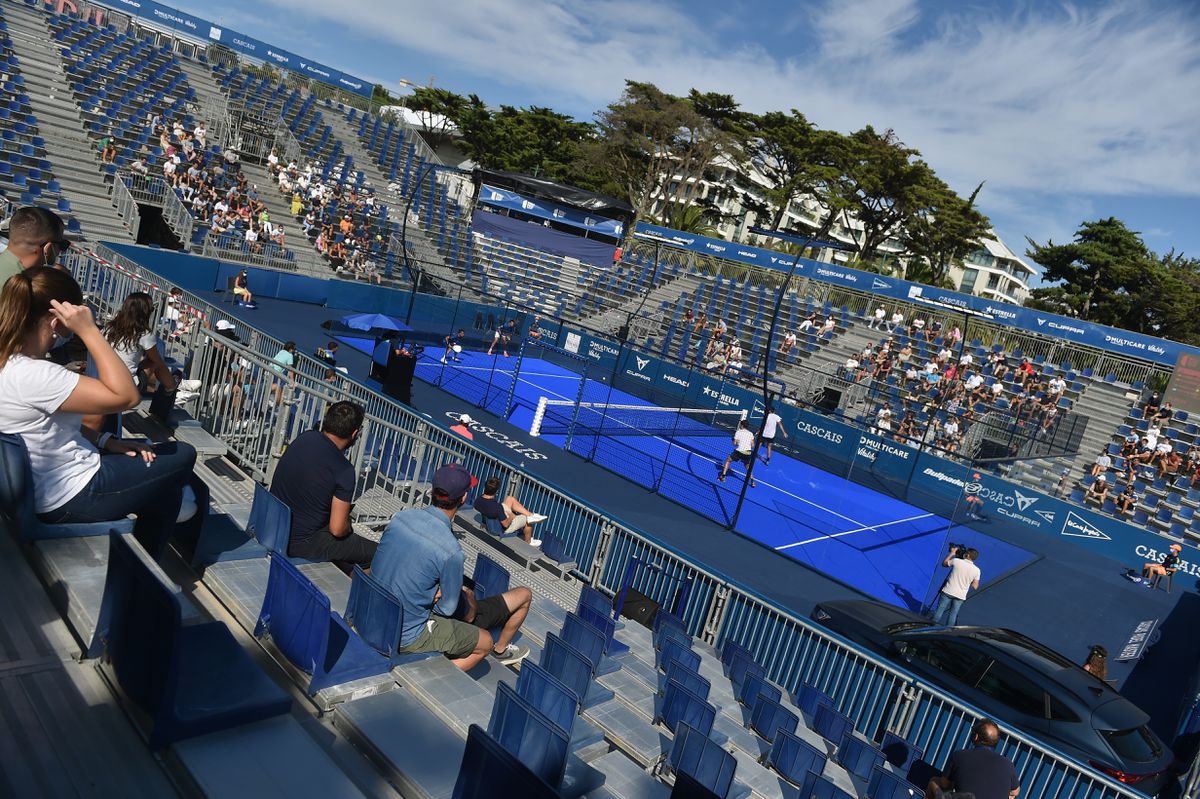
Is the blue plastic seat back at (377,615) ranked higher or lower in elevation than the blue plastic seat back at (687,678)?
higher

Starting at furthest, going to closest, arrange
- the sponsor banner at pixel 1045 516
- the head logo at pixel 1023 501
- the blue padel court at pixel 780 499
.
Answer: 1. the head logo at pixel 1023 501
2. the sponsor banner at pixel 1045 516
3. the blue padel court at pixel 780 499

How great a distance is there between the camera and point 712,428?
2777 cm

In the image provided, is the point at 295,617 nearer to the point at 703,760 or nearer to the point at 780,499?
the point at 703,760

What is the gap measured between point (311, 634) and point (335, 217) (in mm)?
37218

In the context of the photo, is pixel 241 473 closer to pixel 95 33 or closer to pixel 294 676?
pixel 294 676

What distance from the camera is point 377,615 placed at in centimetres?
474

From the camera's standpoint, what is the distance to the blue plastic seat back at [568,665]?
18.7ft

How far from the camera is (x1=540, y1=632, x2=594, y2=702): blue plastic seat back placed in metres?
5.70

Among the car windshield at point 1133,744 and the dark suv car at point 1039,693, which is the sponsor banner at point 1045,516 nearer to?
the dark suv car at point 1039,693

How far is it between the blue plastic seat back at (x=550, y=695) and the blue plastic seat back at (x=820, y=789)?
80.9 inches

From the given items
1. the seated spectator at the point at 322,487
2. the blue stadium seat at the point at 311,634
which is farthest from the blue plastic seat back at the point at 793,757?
the seated spectator at the point at 322,487

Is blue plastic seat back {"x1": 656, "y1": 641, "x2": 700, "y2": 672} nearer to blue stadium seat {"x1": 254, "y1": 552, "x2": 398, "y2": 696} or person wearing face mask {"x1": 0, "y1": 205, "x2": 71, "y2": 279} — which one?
blue stadium seat {"x1": 254, "y1": 552, "x2": 398, "y2": 696}

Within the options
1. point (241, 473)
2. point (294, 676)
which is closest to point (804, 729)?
point (294, 676)

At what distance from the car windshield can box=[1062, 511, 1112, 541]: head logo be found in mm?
17081
